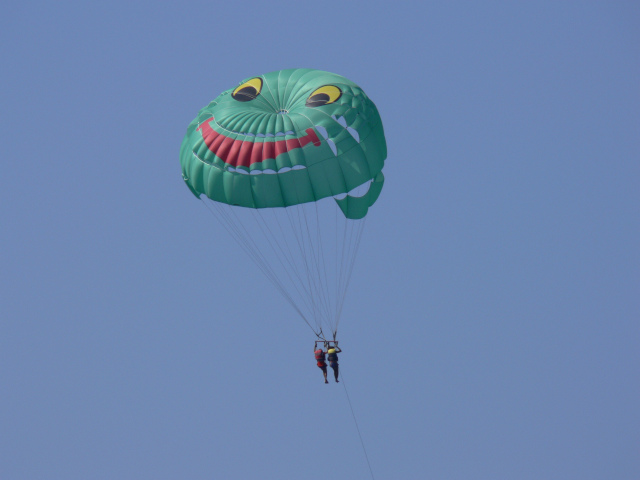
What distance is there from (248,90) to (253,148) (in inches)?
86.8

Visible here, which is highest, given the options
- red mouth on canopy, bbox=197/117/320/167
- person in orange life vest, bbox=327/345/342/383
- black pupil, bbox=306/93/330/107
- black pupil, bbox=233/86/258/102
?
black pupil, bbox=233/86/258/102

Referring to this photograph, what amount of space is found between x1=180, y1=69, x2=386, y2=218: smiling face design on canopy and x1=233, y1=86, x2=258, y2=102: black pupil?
27mm

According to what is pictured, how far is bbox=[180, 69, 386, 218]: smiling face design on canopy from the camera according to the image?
117 feet

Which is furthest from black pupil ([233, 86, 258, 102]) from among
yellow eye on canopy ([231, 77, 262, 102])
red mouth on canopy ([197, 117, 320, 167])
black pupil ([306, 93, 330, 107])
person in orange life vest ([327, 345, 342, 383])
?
person in orange life vest ([327, 345, 342, 383])

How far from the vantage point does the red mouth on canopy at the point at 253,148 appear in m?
35.7

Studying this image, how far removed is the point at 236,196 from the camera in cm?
3625

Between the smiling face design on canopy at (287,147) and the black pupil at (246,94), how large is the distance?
3 cm

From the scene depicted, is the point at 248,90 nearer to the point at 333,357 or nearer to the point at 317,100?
the point at 317,100

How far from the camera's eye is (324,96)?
36.3 metres

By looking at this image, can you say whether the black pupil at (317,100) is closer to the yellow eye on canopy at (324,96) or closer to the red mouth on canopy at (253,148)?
the yellow eye on canopy at (324,96)

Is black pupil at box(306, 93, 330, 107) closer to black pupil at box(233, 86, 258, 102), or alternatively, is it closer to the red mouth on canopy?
the red mouth on canopy

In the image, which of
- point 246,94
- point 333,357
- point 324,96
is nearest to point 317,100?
point 324,96

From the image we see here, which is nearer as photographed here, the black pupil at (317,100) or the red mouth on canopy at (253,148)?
the red mouth on canopy at (253,148)

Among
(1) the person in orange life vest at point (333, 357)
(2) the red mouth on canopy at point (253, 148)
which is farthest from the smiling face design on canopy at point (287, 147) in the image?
(1) the person in orange life vest at point (333, 357)
